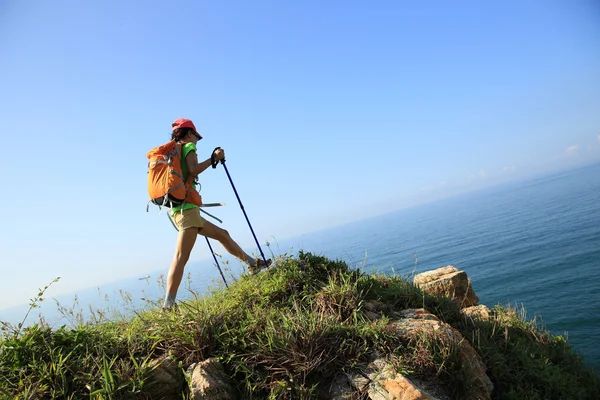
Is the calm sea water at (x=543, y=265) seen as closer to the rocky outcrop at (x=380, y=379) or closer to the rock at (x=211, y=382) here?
the rocky outcrop at (x=380, y=379)

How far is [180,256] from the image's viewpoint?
463cm

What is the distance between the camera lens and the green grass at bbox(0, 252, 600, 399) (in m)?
2.94

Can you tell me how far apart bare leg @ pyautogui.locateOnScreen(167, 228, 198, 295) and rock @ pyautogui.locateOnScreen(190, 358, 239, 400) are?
1.56m

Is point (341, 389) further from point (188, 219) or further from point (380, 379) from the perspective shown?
point (188, 219)

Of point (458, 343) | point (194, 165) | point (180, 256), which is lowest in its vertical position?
point (458, 343)

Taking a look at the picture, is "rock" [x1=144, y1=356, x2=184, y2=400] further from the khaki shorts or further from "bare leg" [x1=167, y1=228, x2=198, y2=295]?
the khaki shorts

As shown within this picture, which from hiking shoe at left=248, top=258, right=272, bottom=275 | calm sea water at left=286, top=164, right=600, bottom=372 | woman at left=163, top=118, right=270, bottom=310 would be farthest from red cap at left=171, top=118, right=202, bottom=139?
calm sea water at left=286, top=164, right=600, bottom=372

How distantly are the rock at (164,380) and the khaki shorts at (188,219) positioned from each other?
2.05m

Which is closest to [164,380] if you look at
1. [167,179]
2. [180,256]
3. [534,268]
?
[180,256]

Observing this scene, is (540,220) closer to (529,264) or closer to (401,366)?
(529,264)

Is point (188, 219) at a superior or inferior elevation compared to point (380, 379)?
superior

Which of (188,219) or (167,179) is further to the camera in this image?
(188,219)

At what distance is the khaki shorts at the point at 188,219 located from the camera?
479 cm

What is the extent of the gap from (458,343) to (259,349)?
7.78 feet
